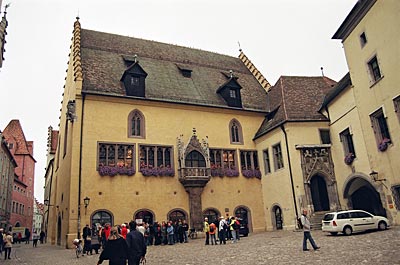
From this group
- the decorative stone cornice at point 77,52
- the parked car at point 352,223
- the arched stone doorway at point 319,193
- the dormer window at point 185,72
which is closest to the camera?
the parked car at point 352,223

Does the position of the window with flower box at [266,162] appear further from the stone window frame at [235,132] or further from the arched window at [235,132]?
the arched window at [235,132]

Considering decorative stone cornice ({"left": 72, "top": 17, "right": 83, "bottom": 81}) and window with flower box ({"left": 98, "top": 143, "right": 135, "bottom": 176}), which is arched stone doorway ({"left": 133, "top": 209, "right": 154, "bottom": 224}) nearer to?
window with flower box ({"left": 98, "top": 143, "right": 135, "bottom": 176})

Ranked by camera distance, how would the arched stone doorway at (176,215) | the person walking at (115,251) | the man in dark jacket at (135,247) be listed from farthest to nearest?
the arched stone doorway at (176,215) → the man in dark jacket at (135,247) → the person walking at (115,251)

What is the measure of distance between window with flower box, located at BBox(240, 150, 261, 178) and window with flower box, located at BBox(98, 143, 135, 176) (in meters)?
9.42

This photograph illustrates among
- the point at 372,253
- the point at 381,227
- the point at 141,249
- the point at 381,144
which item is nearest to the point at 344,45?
the point at 381,144

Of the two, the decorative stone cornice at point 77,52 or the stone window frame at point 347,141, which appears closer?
the stone window frame at point 347,141

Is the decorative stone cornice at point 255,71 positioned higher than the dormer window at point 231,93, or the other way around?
the decorative stone cornice at point 255,71

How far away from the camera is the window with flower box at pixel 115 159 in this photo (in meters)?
23.5

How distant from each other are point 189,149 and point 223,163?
3403 millimetres

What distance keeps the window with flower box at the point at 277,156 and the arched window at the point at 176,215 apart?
26.7 ft

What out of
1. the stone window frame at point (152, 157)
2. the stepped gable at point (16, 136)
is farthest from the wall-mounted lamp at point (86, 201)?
the stepped gable at point (16, 136)

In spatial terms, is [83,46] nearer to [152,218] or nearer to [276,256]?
[152,218]

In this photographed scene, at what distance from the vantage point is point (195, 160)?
87.2ft

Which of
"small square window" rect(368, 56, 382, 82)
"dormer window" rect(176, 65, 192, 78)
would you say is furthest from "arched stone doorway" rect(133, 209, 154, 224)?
A: "small square window" rect(368, 56, 382, 82)
